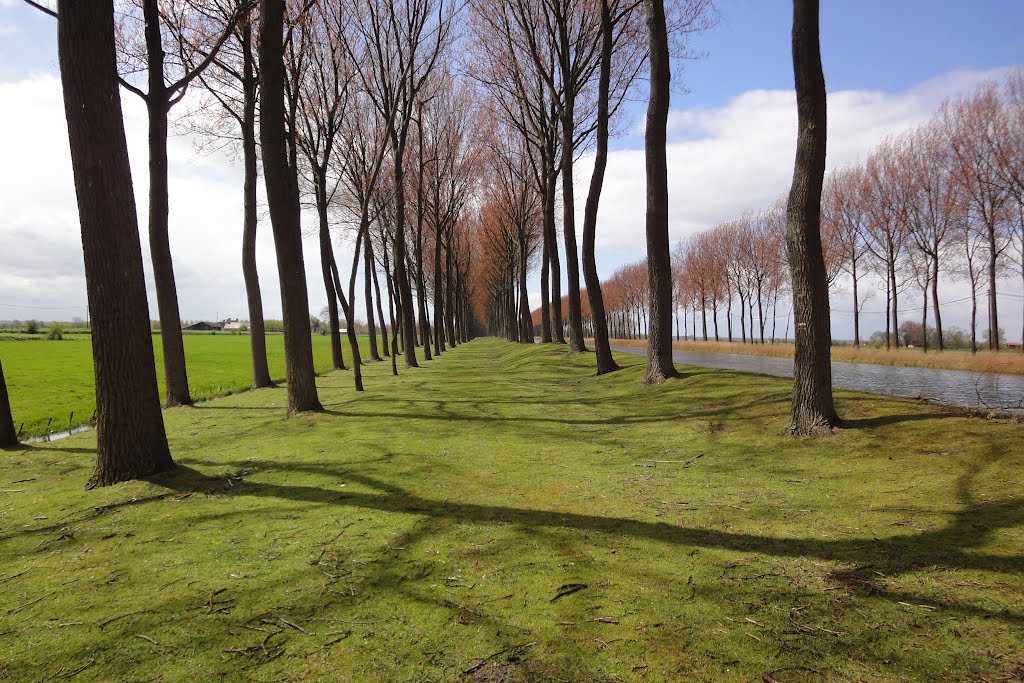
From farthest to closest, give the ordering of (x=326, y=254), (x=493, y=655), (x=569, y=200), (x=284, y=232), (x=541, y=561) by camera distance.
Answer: (x=326, y=254) < (x=569, y=200) < (x=284, y=232) < (x=541, y=561) < (x=493, y=655)

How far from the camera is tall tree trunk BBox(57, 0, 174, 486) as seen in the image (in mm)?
5680

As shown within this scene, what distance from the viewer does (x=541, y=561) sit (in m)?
3.71

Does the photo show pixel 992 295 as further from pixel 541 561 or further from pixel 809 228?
pixel 541 561

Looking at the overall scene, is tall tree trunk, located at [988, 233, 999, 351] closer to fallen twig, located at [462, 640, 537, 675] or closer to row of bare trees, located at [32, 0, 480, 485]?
row of bare trees, located at [32, 0, 480, 485]

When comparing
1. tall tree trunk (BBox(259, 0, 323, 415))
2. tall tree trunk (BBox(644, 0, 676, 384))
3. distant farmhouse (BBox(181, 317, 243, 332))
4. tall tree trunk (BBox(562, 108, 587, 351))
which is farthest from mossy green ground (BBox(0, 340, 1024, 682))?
distant farmhouse (BBox(181, 317, 243, 332))

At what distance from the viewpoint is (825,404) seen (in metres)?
6.66

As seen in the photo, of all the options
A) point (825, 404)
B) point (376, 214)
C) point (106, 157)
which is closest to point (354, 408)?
point (106, 157)

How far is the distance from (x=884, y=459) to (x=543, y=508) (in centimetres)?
362

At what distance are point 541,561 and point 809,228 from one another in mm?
5740

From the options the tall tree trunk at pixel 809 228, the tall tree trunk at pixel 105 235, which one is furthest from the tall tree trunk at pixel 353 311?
the tall tree trunk at pixel 809 228

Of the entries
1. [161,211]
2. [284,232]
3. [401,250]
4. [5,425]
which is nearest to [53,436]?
[5,425]

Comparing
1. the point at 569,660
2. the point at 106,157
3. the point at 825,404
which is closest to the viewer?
the point at 569,660

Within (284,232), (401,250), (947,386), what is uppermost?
(401,250)

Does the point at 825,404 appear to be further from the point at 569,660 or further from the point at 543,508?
the point at 569,660
